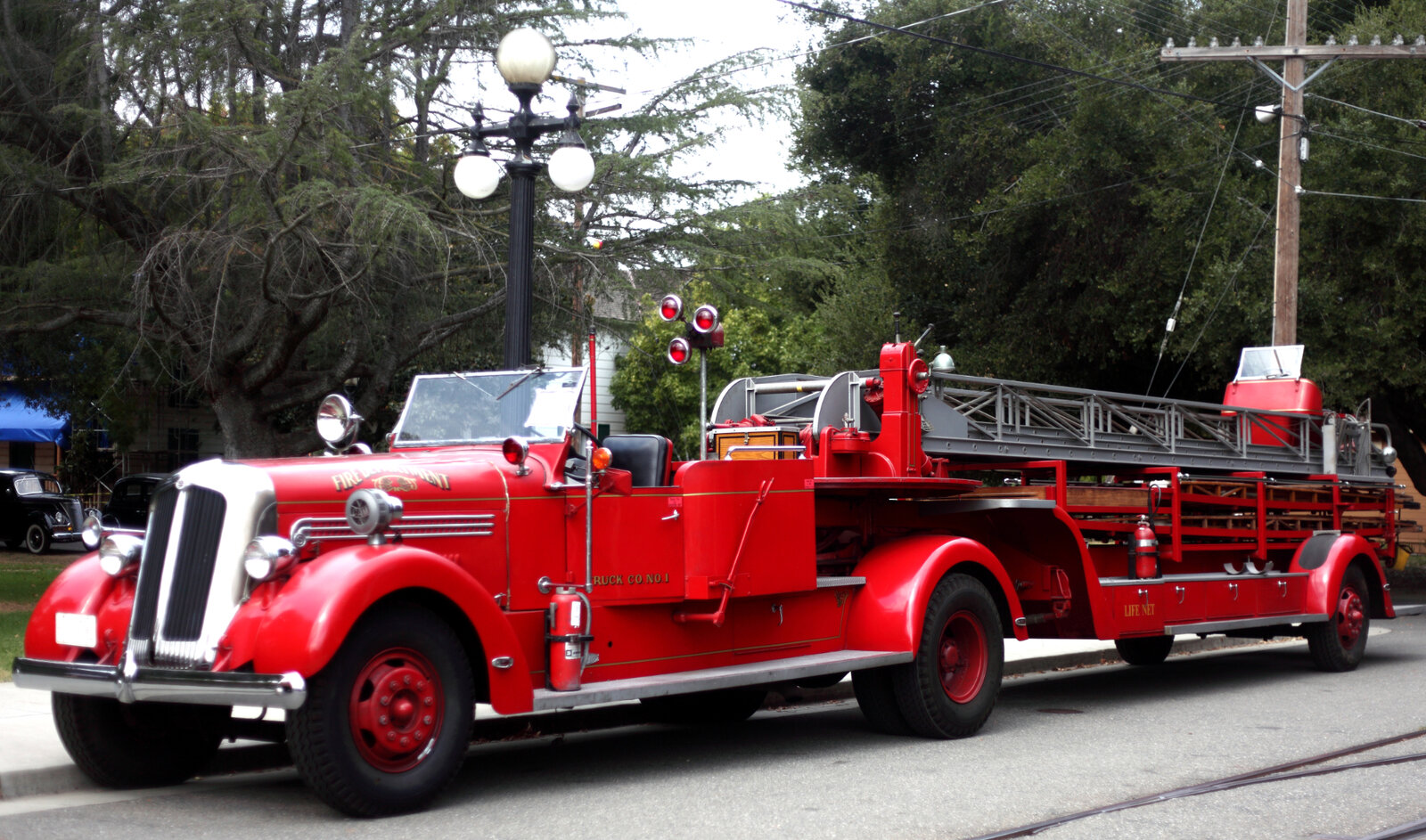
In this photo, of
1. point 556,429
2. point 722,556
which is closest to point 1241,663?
point 722,556

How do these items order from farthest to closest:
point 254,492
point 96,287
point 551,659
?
point 96,287 → point 551,659 → point 254,492

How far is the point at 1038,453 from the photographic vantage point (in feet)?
37.0

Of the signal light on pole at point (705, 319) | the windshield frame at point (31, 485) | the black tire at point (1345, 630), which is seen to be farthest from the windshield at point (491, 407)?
the windshield frame at point (31, 485)

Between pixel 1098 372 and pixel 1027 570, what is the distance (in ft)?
53.6

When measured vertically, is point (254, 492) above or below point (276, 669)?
above

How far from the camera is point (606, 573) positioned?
25.6 ft

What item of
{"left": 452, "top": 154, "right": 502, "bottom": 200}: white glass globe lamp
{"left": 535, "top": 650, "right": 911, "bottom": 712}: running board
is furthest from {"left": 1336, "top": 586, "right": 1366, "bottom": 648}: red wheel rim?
{"left": 452, "top": 154, "right": 502, "bottom": 200}: white glass globe lamp

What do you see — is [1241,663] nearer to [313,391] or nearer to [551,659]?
[551,659]

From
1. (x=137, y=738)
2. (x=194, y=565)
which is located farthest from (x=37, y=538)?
(x=194, y=565)

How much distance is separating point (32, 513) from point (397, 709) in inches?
928

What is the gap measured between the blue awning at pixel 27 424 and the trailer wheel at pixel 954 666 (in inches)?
976

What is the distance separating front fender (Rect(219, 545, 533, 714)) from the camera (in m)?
6.16

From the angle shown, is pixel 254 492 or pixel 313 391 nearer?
pixel 254 492

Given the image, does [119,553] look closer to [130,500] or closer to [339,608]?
[339,608]
